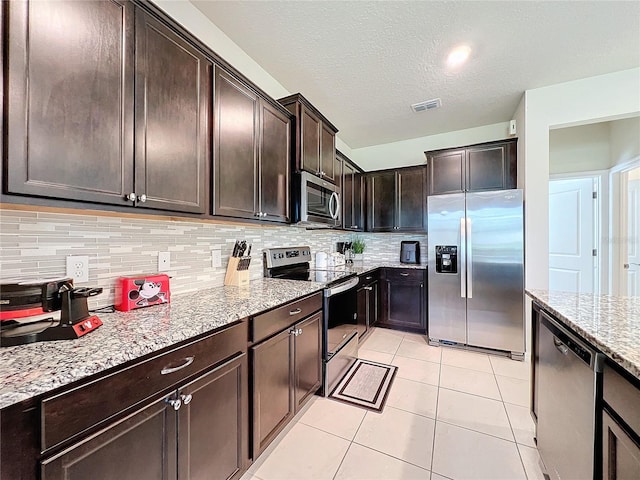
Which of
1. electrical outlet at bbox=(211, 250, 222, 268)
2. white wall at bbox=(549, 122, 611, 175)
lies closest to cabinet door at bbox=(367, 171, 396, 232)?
white wall at bbox=(549, 122, 611, 175)

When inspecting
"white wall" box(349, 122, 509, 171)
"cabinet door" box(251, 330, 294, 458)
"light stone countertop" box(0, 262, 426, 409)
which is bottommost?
"cabinet door" box(251, 330, 294, 458)

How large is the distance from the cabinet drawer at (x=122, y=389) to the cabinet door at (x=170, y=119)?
0.65 meters

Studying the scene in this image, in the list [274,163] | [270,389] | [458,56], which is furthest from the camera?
[458,56]

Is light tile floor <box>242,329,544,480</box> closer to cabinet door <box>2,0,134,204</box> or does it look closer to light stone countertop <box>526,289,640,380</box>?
light stone countertop <box>526,289,640,380</box>

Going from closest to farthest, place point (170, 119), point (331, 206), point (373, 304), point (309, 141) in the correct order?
1. point (170, 119)
2. point (309, 141)
3. point (331, 206)
4. point (373, 304)

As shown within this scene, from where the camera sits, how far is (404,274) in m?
3.32

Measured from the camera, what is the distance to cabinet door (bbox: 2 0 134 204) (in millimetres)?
790

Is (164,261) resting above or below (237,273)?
above

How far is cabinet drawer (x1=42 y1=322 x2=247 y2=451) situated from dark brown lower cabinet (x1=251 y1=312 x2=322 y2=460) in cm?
29

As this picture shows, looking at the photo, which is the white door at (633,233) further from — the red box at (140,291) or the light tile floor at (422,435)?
the red box at (140,291)

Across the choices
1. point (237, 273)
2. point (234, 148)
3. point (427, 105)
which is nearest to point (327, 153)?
point (234, 148)

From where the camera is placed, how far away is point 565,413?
3.65ft

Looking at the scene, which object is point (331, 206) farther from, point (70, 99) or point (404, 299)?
point (70, 99)

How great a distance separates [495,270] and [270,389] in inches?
97.2
